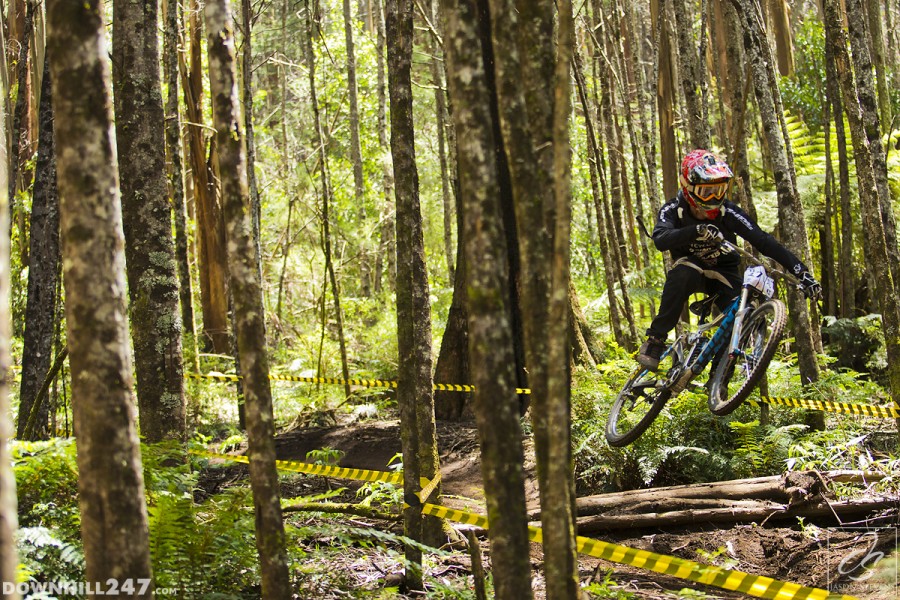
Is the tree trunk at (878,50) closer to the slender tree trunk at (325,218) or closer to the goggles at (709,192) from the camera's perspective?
the goggles at (709,192)

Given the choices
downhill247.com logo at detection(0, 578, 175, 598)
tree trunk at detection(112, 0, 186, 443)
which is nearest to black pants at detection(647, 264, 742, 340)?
tree trunk at detection(112, 0, 186, 443)

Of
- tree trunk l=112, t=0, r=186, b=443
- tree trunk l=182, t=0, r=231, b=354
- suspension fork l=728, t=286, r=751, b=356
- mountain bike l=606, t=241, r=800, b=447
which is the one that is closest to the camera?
tree trunk l=112, t=0, r=186, b=443

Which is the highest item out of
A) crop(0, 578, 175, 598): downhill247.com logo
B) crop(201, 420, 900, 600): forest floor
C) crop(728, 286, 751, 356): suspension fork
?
crop(728, 286, 751, 356): suspension fork

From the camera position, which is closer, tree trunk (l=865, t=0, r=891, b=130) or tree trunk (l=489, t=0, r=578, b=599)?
tree trunk (l=489, t=0, r=578, b=599)

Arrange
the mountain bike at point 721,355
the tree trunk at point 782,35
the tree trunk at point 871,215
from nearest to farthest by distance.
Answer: the tree trunk at point 871,215 → the mountain bike at point 721,355 → the tree trunk at point 782,35

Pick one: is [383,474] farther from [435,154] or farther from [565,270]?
[435,154]

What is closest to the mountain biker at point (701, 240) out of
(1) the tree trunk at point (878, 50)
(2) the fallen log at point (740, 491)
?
(2) the fallen log at point (740, 491)

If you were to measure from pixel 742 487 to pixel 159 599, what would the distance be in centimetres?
430

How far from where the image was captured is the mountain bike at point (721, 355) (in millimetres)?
6443

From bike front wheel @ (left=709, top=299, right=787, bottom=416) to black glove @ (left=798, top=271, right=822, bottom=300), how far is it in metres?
0.24

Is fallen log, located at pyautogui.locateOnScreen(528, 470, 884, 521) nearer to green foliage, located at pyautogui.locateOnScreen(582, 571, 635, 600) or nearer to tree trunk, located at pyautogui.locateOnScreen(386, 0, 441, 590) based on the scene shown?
tree trunk, located at pyautogui.locateOnScreen(386, 0, 441, 590)

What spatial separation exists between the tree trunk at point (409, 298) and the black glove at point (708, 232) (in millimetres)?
2696

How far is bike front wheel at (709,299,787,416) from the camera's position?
6.30 meters

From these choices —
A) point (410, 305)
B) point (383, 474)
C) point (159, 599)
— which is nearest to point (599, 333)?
point (383, 474)
